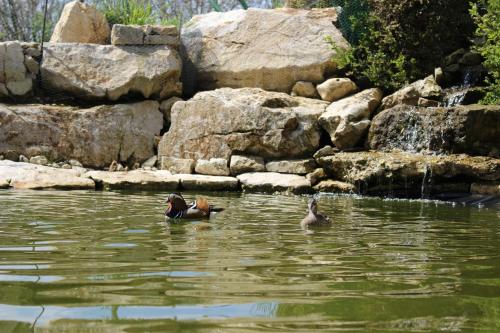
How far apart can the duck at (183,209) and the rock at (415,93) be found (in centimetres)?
736

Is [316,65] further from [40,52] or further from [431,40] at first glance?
[40,52]

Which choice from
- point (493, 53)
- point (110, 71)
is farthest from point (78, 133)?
point (493, 53)

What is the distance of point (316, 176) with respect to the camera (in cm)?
1238

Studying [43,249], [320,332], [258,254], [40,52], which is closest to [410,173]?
[258,254]

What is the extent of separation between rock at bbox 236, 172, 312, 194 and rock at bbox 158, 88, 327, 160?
1.02m

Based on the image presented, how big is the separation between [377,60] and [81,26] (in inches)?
329

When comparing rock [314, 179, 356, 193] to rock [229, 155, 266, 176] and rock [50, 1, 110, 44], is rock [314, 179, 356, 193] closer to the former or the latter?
rock [229, 155, 266, 176]

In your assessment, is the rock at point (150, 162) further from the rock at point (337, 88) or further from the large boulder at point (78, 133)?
the rock at point (337, 88)

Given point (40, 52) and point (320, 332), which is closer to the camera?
point (320, 332)

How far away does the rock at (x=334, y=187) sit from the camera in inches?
464

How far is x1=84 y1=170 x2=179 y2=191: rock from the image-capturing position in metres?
12.2

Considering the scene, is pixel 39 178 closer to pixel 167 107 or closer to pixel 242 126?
pixel 242 126

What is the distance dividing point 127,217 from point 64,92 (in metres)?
9.67

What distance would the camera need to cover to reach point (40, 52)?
16016mm
